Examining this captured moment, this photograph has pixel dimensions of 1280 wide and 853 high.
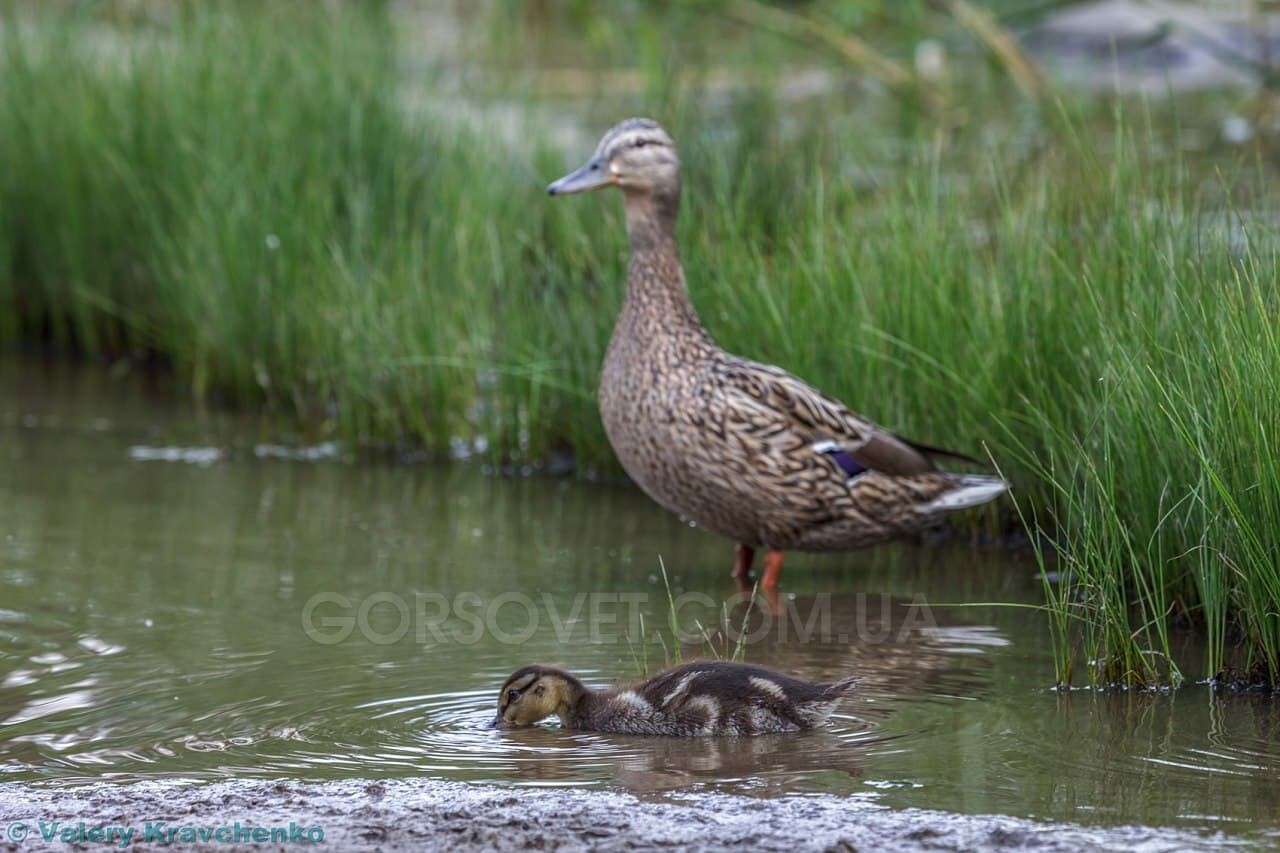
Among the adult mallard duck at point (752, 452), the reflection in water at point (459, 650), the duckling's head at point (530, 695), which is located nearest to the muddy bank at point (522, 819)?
the reflection in water at point (459, 650)

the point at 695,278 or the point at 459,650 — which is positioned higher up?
the point at 695,278

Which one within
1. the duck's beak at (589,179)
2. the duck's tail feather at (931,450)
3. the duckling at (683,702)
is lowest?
the duckling at (683,702)

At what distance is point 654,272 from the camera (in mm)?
7379

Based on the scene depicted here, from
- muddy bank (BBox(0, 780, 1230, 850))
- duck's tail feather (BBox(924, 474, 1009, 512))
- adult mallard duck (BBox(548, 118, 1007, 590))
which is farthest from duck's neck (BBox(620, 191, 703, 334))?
Answer: muddy bank (BBox(0, 780, 1230, 850))

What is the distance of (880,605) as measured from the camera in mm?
6891

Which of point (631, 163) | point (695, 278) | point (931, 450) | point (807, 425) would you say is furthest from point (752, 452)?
point (695, 278)

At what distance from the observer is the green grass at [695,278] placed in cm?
577

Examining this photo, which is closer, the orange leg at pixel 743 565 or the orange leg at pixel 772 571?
the orange leg at pixel 772 571

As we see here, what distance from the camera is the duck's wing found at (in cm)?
698

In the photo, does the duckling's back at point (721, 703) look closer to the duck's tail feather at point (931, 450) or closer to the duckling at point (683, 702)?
the duckling at point (683, 702)

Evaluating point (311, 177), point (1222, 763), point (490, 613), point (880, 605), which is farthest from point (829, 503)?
point (311, 177)

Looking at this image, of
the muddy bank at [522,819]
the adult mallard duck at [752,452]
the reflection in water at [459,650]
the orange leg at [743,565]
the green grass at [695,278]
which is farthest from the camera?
the orange leg at [743,565]

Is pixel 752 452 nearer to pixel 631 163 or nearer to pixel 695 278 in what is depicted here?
pixel 631 163

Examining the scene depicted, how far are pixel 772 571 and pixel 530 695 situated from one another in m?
1.86
